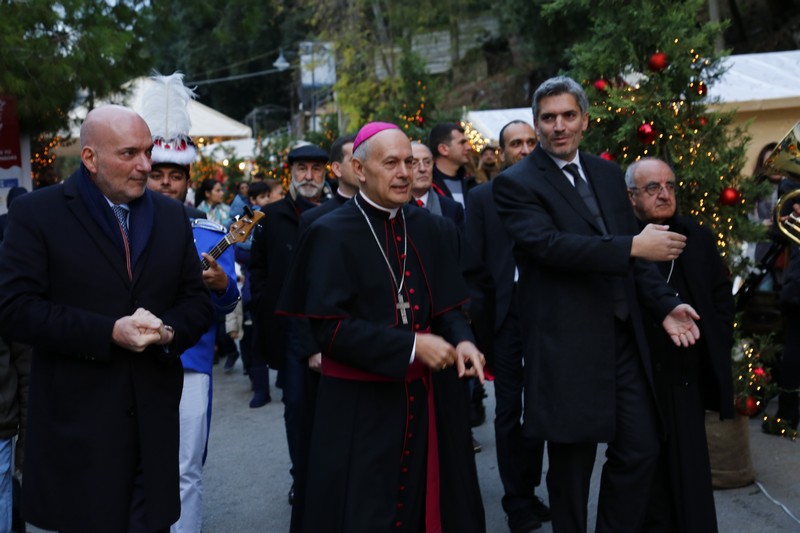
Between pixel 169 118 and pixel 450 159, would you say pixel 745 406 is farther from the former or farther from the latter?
pixel 169 118

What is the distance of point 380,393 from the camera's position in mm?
3916

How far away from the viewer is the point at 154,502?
146 inches

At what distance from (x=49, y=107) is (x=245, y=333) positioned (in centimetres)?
333

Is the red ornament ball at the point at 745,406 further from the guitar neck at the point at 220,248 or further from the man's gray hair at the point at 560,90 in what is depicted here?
the guitar neck at the point at 220,248

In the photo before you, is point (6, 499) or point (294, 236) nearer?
point (6, 499)

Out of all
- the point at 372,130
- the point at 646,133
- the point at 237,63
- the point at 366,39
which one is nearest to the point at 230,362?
the point at 646,133

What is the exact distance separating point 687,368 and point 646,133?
74.1 inches

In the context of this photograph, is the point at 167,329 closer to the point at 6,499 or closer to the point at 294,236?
the point at 6,499

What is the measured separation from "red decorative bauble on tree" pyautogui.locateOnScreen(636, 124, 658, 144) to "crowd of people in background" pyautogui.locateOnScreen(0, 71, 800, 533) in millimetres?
1101

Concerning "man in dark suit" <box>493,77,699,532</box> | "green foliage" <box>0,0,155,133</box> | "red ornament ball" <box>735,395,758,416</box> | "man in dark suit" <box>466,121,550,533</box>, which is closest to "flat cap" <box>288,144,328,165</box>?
"man in dark suit" <box>466,121,550,533</box>

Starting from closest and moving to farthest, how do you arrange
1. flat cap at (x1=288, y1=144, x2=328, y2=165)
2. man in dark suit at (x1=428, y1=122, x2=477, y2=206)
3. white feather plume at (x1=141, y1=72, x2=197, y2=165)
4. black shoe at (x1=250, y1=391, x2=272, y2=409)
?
white feather plume at (x1=141, y1=72, x2=197, y2=165) < flat cap at (x1=288, y1=144, x2=328, y2=165) < man in dark suit at (x1=428, y1=122, x2=477, y2=206) < black shoe at (x1=250, y1=391, x2=272, y2=409)

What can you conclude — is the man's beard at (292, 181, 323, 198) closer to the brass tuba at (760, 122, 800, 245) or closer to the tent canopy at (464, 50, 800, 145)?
the brass tuba at (760, 122, 800, 245)

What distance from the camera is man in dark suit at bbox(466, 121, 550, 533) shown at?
5625 millimetres

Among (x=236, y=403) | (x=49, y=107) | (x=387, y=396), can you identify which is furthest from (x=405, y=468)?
(x=49, y=107)
